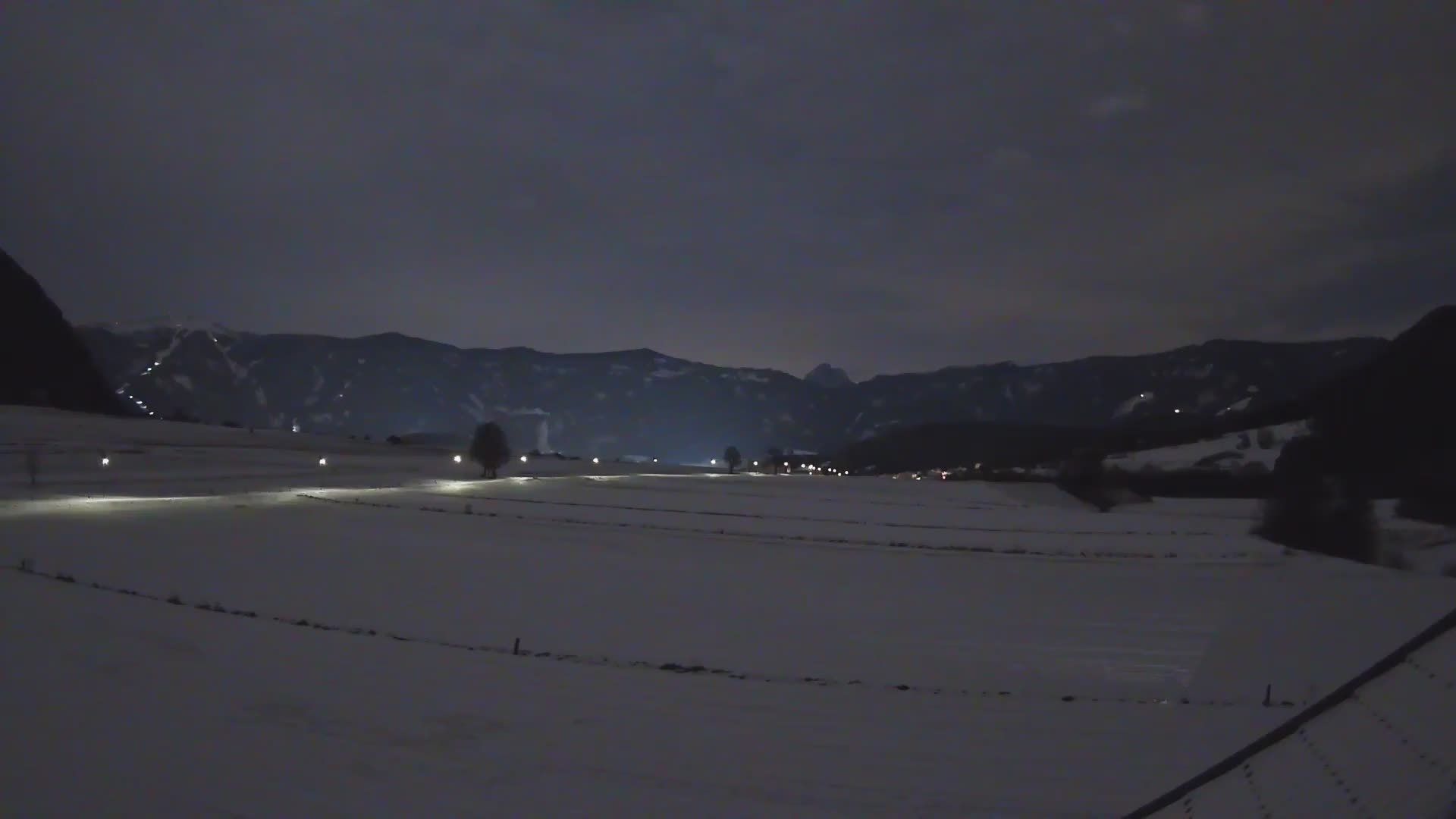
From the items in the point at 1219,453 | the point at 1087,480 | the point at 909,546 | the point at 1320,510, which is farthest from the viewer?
the point at 1219,453

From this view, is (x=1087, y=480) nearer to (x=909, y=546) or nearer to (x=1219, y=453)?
(x=1219, y=453)

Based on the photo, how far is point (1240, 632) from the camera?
1920 centimetres

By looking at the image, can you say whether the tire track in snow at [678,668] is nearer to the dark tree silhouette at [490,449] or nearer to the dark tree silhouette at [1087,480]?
the dark tree silhouette at [1087,480]

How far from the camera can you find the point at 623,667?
46.1 ft

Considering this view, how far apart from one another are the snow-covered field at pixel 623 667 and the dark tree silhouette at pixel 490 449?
169 feet

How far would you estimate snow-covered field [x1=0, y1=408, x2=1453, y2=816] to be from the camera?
8.89 metres

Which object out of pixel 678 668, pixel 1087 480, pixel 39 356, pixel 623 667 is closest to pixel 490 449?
pixel 1087 480

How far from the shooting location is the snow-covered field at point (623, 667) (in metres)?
8.89

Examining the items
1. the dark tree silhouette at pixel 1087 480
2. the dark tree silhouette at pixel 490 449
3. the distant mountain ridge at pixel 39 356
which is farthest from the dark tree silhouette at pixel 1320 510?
the distant mountain ridge at pixel 39 356

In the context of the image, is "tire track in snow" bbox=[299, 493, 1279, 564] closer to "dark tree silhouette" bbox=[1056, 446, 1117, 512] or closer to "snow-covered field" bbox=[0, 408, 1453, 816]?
"snow-covered field" bbox=[0, 408, 1453, 816]

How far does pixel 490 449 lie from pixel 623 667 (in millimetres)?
77129

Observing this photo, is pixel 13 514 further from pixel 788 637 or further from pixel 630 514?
pixel 788 637

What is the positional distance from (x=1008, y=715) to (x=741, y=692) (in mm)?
3766

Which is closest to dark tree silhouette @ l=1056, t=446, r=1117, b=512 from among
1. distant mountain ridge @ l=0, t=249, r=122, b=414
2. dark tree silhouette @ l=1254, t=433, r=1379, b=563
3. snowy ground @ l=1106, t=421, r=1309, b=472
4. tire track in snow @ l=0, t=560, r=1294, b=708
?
snowy ground @ l=1106, t=421, r=1309, b=472
